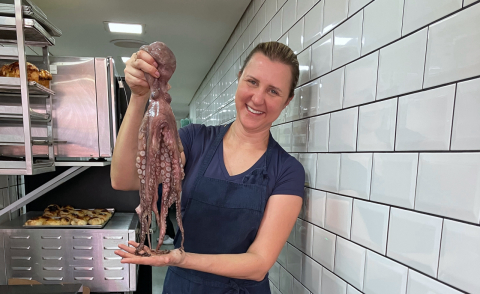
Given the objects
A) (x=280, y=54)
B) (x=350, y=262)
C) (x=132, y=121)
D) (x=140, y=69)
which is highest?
(x=280, y=54)

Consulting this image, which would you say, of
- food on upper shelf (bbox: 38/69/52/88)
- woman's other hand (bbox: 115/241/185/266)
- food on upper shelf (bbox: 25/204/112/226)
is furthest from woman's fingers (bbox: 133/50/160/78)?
food on upper shelf (bbox: 25/204/112/226)

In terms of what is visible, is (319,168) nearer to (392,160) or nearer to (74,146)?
(392,160)

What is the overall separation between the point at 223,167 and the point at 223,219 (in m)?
0.18

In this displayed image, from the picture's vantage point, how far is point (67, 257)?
161 cm

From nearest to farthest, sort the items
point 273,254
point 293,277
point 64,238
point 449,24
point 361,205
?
point 449,24
point 361,205
point 273,254
point 293,277
point 64,238

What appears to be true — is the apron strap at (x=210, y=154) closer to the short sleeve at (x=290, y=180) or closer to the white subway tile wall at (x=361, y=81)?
the short sleeve at (x=290, y=180)

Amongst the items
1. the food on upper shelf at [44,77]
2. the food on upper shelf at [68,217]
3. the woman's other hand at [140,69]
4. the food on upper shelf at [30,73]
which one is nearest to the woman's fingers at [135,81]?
the woman's other hand at [140,69]

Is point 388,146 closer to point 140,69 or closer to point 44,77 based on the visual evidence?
point 140,69

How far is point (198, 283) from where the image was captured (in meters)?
0.88

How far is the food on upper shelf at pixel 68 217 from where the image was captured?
1.63 m

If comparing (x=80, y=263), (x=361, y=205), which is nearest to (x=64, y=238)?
(x=80, y=263)

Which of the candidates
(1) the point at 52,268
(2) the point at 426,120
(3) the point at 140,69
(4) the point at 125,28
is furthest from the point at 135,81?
(4) the point at 125,28

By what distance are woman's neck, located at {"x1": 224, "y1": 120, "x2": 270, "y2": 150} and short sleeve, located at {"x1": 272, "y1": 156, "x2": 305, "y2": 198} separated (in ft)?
0.42

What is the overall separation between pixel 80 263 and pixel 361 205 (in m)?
1.71
